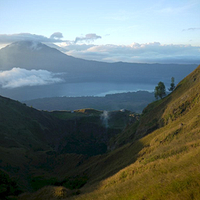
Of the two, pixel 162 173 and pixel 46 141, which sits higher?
pixel 162 173

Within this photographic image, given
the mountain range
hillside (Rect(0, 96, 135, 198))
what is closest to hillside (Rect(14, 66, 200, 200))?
the mountain range

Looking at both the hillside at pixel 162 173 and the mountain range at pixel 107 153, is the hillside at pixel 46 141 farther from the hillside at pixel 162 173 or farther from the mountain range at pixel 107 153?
the hillside at pixel 162 173

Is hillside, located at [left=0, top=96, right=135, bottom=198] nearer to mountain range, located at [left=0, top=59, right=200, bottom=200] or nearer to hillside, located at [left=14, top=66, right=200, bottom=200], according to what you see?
mountain range, located at [left=0, top=59, right=200, bottom=200]

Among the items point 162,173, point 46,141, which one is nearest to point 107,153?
point 162,173

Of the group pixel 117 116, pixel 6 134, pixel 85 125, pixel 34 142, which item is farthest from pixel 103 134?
pixel 6 134

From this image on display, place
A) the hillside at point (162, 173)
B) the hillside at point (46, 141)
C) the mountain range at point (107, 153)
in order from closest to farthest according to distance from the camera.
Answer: the hillside at point (162, 173) < the mountain range at point (107, 153) < the hillside at point (46, 141)

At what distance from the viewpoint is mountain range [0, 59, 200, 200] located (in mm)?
13930

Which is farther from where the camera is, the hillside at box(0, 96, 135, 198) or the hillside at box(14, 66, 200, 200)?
the hillside at box(0, 96, 135, 198)

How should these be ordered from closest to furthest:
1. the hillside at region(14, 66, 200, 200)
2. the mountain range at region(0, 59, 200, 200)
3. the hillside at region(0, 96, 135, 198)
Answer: the hillside at region(14, 66, 200, 200), the mountain range at region(0, 59, 200, 200), the hillside at region(0, 96, 135, 198)

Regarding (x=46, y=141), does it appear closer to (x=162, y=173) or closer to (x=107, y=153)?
(x=107, y=153)

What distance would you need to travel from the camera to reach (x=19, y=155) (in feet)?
154

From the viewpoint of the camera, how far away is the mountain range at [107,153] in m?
13.9

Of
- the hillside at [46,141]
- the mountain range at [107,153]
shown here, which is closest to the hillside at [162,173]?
the mountain range at [107,153]

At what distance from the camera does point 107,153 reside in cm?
4256
